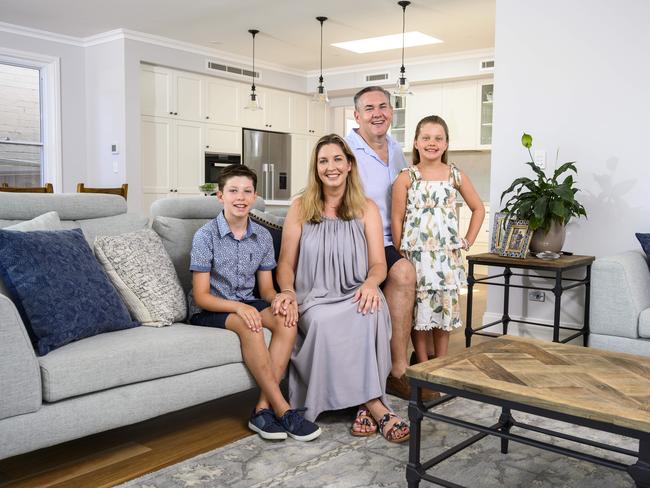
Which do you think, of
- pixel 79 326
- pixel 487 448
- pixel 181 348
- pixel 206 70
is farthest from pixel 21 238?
pixel 206 70

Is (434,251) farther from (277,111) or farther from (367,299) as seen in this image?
(277,111)

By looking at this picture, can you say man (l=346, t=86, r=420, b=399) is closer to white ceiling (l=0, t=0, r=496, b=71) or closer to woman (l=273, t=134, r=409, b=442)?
woman (l=273, t=134, r=409, b=442)

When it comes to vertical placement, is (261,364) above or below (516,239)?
below

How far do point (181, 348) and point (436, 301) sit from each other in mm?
1296

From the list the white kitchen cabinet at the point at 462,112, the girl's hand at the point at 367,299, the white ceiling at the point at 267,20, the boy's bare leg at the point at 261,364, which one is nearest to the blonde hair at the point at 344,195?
the girl's hand at the point at 367,299

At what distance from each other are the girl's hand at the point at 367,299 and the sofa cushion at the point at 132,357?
390mm

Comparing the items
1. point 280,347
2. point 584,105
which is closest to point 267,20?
point 584,105

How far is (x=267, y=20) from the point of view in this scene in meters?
6.29

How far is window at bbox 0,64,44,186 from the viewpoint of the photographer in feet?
22.5

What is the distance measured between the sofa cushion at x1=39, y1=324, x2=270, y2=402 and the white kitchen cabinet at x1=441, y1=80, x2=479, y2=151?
599 centimetres

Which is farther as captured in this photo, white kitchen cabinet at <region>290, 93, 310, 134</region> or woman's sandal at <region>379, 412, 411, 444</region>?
white kitchen cabinet at <region>290, 93, 310, 134</region>

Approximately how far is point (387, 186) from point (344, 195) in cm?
47

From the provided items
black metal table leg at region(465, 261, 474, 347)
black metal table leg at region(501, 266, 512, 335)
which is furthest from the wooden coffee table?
black metal table leg at region(501, 266, 512, 335)

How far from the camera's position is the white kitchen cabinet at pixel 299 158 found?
895 cm
